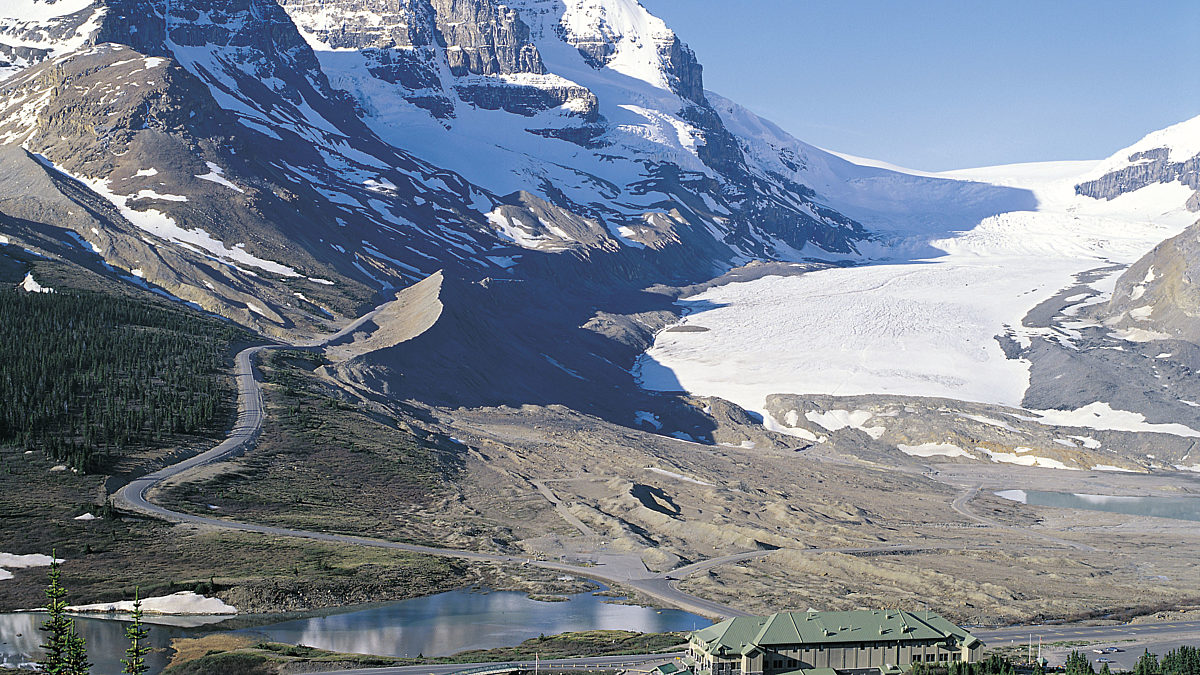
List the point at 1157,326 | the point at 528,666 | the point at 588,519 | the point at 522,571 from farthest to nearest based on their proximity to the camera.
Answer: the point at 1157,326 → the point at 588,519 → the point at 522,571 → the point at 528,666

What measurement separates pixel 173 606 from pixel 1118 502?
79.0 m

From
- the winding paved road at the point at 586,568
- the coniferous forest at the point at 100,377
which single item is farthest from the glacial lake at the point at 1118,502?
the coniferous forest at the point at 100,377

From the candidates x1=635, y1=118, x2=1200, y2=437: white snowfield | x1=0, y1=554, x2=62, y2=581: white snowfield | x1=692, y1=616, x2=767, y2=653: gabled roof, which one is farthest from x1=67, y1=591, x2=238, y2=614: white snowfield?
x1=635, y1=118, x2=1200, y2=437: white snowfield

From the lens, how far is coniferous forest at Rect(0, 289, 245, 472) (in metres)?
73.2

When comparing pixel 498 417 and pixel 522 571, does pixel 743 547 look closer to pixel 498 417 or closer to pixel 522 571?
pixel 522 571

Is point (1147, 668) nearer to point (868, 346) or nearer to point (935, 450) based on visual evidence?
point (935, 450)

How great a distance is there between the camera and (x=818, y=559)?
69.7m

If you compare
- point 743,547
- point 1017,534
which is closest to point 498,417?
point 743,547

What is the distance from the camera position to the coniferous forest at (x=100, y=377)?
240 feet

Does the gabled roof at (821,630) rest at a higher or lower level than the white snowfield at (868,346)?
lower

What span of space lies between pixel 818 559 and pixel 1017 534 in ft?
68.8

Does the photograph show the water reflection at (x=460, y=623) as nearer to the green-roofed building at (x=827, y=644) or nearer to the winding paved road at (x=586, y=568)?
the winding paved road at (x=586, y=568)

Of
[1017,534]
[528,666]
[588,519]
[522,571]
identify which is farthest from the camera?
[1017,534]

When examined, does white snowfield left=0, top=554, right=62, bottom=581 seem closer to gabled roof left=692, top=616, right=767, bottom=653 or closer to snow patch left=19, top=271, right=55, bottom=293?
gabled roof left=692, top=616, right=767, bottom=653
